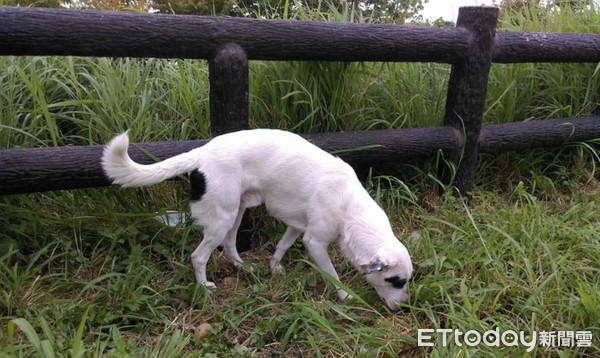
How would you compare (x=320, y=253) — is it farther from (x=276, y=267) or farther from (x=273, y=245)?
(x=273, y=245)

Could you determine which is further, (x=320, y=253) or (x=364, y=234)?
(x=320, y=253)

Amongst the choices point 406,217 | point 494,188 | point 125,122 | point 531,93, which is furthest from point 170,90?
point 531,93

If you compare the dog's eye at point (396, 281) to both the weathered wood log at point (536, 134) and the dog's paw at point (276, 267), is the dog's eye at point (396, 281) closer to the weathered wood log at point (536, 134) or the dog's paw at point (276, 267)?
the dog's paw at point (276, 267)

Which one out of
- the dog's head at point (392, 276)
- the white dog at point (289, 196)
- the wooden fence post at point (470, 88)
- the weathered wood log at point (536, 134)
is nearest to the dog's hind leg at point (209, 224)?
the white dog at point (289, 196)

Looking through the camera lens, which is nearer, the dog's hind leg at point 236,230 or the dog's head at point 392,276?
the dog's head at point 392,276

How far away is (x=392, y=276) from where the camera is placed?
6.84 ft

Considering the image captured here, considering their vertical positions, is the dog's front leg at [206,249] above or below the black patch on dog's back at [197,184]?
below

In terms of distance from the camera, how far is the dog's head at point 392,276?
208 centimetres

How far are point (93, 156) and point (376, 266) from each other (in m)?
1.42

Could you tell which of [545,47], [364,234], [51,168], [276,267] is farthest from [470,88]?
[51,168]

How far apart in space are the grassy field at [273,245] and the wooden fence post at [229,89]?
0.39m

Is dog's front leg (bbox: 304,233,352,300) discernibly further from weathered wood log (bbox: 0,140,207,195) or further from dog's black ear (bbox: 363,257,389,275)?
weathered wood log (bbox: 0,140,207,195)

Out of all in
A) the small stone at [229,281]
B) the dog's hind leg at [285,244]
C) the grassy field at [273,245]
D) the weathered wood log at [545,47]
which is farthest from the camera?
the weathered wood log at [545,47]

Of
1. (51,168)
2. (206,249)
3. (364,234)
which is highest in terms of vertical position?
(51,168)
